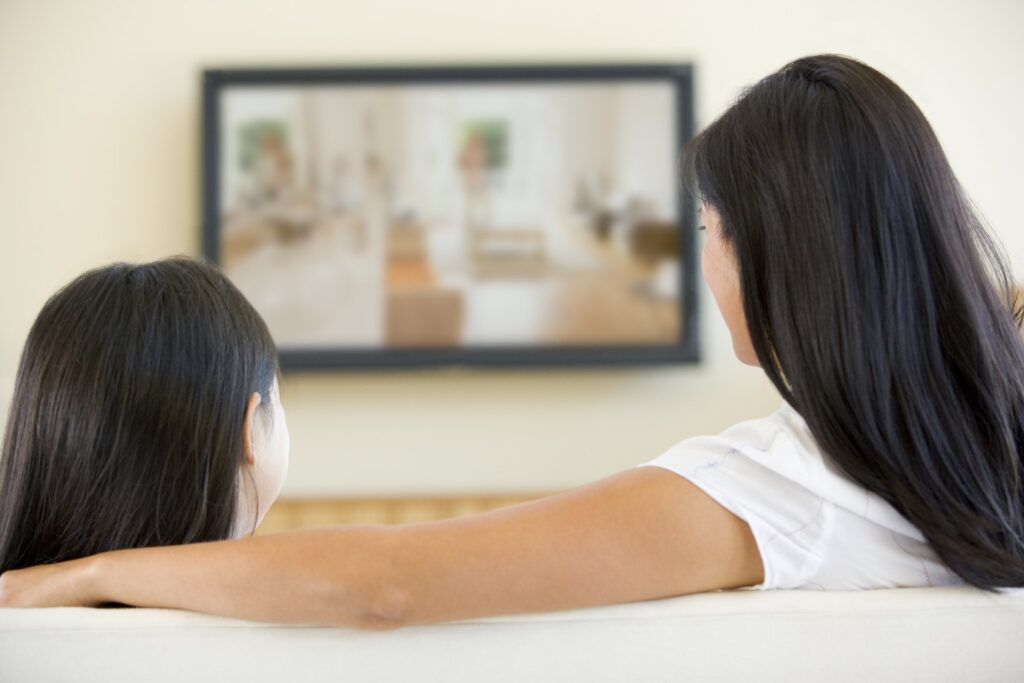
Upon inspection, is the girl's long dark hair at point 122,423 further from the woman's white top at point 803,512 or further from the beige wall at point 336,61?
the beige wall at point 336,61

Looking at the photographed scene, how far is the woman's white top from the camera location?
2.60ft

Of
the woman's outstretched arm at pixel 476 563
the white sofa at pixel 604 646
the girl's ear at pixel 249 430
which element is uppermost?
the girl's ear at pixel 249 430

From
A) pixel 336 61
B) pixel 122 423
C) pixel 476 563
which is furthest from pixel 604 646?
pixel 336 61

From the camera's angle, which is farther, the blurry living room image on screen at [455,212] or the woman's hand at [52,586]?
the blurry living room image on screen at [455,212]

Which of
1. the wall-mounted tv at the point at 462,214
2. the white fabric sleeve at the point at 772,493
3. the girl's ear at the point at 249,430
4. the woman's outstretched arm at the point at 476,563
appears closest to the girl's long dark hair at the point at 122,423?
the girl's ear at the point at 249,430

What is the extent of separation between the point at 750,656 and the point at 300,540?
0.31m

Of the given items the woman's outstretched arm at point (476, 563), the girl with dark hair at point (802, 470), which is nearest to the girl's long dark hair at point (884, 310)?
the girl with dark hair at point (802, 470)

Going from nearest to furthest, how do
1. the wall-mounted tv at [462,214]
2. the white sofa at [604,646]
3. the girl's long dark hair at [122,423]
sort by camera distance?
the white sofa at [604,646] → the girl's long dark hair at [122,423] → the wall-mounted tv at [462,214]

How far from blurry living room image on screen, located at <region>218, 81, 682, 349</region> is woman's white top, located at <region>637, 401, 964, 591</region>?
211 centimetres

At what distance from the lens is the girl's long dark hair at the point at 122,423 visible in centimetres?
94

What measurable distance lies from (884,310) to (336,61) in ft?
7.80

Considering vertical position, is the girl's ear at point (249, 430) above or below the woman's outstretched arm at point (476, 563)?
above

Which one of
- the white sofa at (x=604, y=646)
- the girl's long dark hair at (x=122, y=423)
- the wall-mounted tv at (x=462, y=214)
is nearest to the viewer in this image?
the white sofa at (x=604, y=646)

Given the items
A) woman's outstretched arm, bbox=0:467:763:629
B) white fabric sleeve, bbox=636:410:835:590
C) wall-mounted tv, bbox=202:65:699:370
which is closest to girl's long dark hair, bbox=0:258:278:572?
woman's outstretched arm, bbox=0:467:763:629
